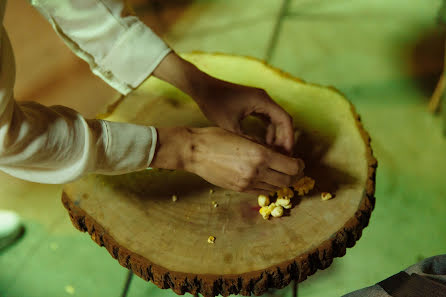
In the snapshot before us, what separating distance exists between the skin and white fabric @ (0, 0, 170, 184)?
0.16 feet

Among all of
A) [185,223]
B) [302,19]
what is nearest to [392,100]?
[302,19]

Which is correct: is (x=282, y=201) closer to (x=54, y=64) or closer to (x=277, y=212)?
(x=277, y=212)

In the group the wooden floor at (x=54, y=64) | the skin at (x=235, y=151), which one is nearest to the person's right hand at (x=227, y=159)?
the skin at (x=235, y=151)

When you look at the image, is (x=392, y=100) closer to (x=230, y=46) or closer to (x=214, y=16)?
(x=230, y=46)

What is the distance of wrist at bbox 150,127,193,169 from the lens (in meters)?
0.81

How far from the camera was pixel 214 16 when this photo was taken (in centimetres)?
233

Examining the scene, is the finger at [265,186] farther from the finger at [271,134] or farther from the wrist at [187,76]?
the wrist at [187,76]

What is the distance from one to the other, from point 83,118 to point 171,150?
0.57 ft

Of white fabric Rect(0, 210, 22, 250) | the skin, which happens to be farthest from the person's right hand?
white fabric Rect(0, 210, 22, 250)

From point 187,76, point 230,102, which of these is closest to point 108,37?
point 187,76

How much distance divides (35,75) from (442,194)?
180cm

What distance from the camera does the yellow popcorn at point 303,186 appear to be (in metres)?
0.86

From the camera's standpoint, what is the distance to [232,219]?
2.75 feet

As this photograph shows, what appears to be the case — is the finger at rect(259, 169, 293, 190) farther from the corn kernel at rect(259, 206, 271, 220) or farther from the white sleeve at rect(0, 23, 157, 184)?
the white sleeve at rect(0, 23, 157, 184)
